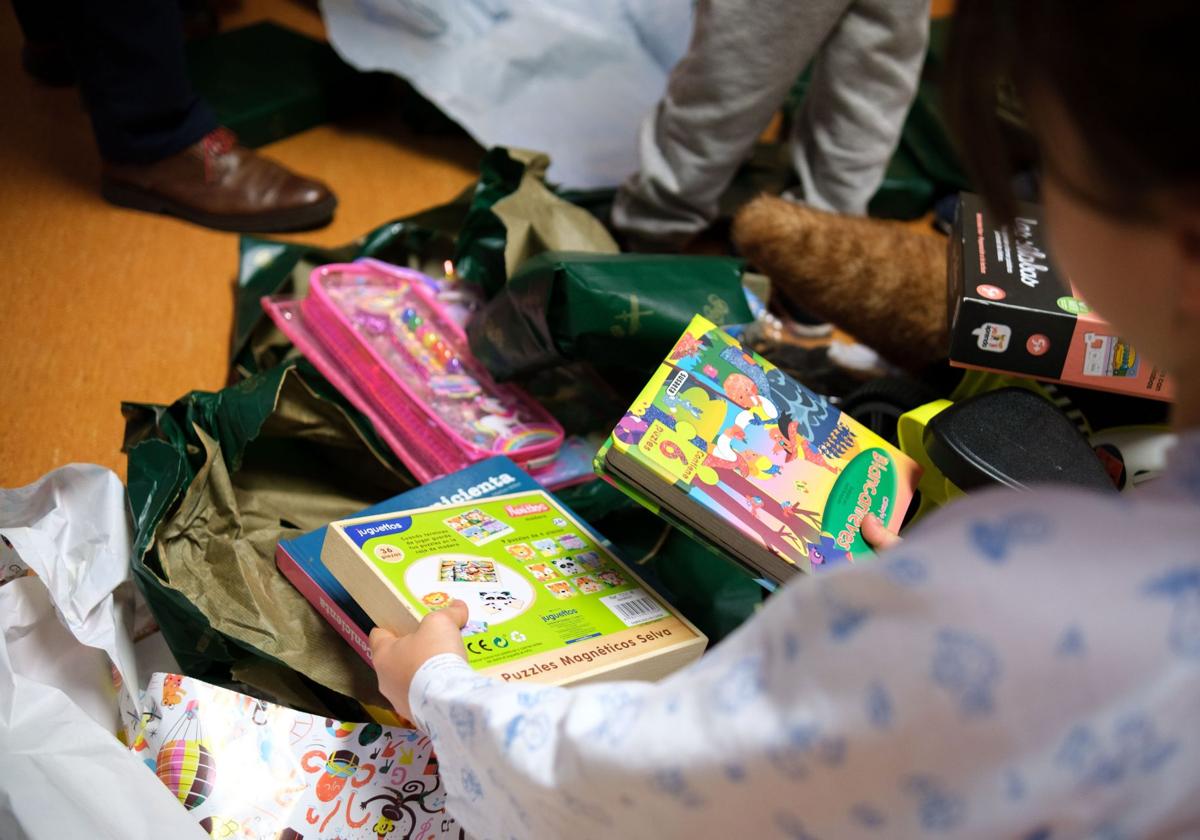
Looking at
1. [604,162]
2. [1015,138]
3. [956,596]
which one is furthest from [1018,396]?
[604,162]

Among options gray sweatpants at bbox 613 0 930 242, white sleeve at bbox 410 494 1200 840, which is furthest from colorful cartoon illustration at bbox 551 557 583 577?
gray sweatpants at bbox 613 0 930 242

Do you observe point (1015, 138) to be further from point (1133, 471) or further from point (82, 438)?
point (82, 438)

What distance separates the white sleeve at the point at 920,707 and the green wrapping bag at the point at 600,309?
0.55 metres

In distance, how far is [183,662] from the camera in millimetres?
849

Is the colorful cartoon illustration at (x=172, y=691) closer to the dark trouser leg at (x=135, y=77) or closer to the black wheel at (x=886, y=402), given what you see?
the black wheel at (x=886, y=402)

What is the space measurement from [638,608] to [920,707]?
16.8 inches

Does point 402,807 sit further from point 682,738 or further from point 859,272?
point 859,272

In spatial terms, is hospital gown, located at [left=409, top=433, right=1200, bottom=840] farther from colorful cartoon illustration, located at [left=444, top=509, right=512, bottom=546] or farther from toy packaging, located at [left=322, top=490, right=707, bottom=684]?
colorful cartoon illustration, located at [left=444, top=509, right=512, bottom=546]

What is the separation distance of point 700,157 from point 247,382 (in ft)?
2.24

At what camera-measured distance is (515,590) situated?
2.62 feet

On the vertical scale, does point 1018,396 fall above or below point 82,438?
above

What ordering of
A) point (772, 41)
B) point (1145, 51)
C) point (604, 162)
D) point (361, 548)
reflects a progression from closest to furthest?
point (1145, 51), point (361, 548), point (772, 41), point (604, 162)

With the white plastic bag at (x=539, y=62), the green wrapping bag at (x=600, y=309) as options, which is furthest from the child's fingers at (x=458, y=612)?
the white plastic bag at (x=539, y=62)

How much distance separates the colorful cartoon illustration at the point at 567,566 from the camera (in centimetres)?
85
